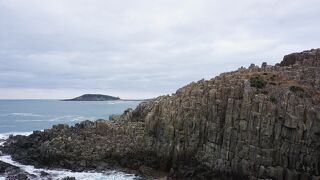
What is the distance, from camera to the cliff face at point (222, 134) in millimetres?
54406

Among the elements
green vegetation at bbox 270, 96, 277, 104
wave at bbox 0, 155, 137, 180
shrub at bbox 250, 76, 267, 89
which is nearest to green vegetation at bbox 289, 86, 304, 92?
green vegetation at bbox 270, 96, 277, 104

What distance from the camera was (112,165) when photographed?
66.8 meters

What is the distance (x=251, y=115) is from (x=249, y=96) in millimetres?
2614

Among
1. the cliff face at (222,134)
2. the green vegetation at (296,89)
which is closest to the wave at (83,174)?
the cliff face at (222,134)

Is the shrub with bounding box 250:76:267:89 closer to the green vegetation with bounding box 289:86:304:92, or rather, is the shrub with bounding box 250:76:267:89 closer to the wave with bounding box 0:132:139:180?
the green vegetation with bounding box 289:86:304:92

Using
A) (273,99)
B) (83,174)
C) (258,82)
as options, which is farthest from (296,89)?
(83,174)

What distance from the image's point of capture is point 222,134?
61.1 meters

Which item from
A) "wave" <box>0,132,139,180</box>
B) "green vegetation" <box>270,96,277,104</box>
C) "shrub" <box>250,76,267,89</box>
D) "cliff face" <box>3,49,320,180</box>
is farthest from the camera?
"shrub" <box>250,76,267,89</box>

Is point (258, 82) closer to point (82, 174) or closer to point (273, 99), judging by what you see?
point (273, 99)

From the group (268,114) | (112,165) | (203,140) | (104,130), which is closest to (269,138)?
(268,114)

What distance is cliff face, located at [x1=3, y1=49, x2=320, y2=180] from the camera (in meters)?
54.4

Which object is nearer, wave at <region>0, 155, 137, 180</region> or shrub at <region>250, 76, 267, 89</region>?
wave at <region>0, 155, 137, 180</region>

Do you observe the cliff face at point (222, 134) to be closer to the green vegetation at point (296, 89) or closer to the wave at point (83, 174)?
the green vegetation at point (296, 89)

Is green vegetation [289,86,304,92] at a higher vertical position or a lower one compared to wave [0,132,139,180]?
higher
